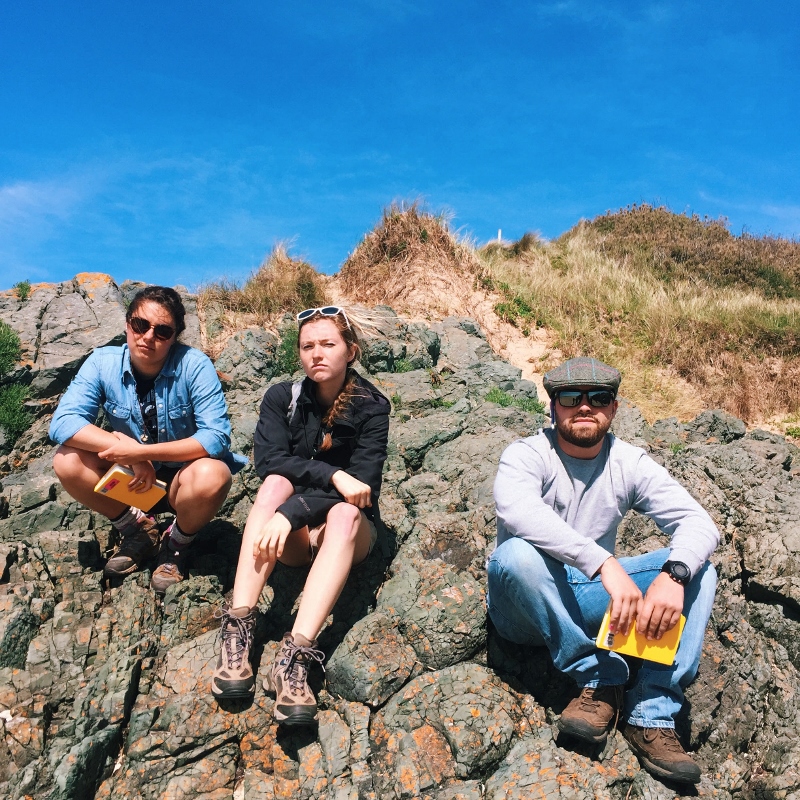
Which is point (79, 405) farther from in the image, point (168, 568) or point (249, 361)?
point (249, 361)

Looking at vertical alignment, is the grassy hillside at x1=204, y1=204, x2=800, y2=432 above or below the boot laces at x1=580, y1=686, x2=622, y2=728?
above

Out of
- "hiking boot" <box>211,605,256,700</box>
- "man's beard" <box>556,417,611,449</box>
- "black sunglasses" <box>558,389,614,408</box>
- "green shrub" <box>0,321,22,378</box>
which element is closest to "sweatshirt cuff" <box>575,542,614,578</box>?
"man's beard" <box>556,417,611,449</box>

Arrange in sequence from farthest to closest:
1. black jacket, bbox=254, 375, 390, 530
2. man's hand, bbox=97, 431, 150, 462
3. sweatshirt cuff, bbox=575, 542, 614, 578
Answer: man's hand, bbox=97, 431, 150, 462 < black jacket, bbox=254, 375, 390, 530 < sweatshirt cuff, bbox=575, 542, 614, 578

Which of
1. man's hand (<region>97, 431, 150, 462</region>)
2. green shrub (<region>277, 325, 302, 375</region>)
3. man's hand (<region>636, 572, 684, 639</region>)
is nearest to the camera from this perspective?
man's hand (<region>636, 572, 684, 639</region>)

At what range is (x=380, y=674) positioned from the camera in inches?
126

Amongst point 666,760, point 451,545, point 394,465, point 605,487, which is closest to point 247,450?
point 394,465

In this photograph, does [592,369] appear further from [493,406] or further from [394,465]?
[493,406]

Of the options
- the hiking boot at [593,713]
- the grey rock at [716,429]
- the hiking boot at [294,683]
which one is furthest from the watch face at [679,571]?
the grey rock at [716,429]

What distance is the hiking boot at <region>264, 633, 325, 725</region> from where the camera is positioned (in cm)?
279

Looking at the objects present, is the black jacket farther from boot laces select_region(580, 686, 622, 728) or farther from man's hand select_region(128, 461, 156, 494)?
boot laces select_region(580, 686, 622, 728)

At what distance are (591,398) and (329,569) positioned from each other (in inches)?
61.1

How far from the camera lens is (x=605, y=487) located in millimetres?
2979

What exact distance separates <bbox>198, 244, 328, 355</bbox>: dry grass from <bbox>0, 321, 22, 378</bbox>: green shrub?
2.59m

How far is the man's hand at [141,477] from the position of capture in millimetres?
3686
